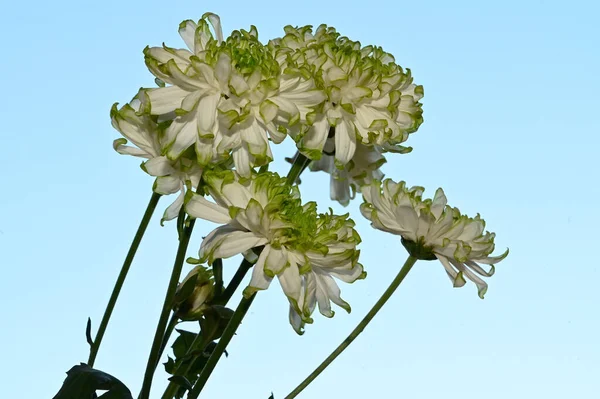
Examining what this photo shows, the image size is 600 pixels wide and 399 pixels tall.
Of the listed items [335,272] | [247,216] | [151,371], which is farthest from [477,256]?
[151,371]

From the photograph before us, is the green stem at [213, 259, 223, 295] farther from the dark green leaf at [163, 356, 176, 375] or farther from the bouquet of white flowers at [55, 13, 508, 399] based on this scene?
the dark green leaf at [163, 356, 176, 375]

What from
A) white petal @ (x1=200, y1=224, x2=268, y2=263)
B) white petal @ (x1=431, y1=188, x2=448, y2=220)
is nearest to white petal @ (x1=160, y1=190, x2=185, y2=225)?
white petal @ (x1=200, y1=224, x2=268, y2=263)

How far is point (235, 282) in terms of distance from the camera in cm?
116

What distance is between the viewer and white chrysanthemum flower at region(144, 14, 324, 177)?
1097mm

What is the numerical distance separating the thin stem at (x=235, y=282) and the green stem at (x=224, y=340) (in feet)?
0.16

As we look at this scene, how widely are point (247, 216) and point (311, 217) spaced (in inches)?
3.3

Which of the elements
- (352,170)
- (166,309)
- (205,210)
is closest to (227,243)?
(205,210)

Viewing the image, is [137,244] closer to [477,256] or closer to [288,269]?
[288,269]

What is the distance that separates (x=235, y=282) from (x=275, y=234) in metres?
0.13

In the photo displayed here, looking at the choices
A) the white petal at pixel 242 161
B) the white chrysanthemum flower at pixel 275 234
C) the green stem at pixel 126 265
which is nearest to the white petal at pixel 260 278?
the white chrysanthemum flower at pixel 275 234

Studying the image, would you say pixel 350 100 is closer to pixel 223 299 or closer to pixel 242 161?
pixel 242 161

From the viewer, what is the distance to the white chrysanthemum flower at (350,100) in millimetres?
1175

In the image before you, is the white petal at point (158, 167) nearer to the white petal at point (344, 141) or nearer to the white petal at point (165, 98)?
the white petal at point (165, 98)

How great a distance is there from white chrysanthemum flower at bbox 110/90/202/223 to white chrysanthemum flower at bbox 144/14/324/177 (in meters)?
0.04
